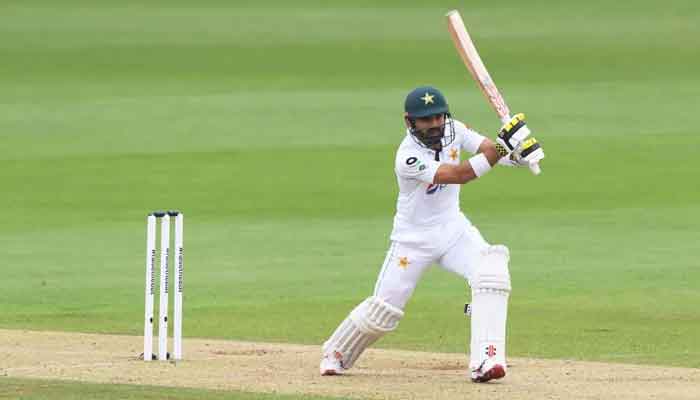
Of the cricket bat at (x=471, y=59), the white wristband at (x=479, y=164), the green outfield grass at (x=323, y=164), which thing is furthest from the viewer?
the green outfield grass at (x=323, y=164)

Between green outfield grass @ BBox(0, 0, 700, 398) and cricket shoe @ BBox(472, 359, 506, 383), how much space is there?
5.64 ft

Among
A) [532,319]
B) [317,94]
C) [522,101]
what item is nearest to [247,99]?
[317,94]

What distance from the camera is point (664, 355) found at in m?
9.95

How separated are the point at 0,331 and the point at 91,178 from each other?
10.9 metres

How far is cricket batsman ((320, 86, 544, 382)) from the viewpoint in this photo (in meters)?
8.32

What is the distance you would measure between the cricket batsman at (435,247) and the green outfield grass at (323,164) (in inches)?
67.3

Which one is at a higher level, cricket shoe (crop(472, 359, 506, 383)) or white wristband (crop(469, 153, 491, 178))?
white wristband (crop(469, 153, 491, 178))

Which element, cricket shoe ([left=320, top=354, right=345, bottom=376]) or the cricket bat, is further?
cricket shoe ([left=320, top=354, right=345, bottom=376])

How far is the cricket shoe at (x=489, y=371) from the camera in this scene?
8.26 metres

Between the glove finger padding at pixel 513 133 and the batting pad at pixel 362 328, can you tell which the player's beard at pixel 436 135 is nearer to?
the glove finger padding at pixel 513 133

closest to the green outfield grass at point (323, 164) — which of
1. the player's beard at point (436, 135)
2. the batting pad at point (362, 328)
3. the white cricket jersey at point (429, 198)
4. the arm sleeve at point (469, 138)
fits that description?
the batting pad at point (362, 328)

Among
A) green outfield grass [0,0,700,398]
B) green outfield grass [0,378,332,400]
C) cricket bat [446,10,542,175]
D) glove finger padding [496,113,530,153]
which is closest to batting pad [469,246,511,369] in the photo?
glove finger padding [496,113,530,153]

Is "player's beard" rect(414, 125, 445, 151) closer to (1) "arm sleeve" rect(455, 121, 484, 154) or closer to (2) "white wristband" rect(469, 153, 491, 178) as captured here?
(1) "arm sleeve" rect(455, 121, 484, 154)

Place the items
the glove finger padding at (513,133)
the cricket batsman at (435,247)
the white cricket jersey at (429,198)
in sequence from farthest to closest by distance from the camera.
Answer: the white cricket jersey at (429,198)
the cricket batsman at (435,247)
the glove finger padding at (513,133)
